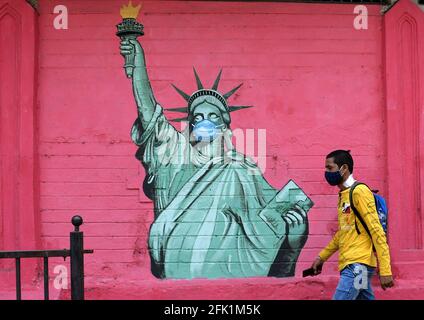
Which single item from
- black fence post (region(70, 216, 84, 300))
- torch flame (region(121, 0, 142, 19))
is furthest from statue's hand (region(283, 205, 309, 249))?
black fence post (region(70, 216, 84, 300))

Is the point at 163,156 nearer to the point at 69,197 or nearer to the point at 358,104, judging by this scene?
the point at 69,197

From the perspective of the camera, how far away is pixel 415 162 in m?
6.15

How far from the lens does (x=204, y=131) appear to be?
6.16m

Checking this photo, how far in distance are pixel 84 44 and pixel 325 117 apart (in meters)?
2.67

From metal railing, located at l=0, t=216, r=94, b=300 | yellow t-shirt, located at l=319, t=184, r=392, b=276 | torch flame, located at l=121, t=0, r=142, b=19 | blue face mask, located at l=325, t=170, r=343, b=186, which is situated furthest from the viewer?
torch flame, located at l=121, t=0, r=142, b=19

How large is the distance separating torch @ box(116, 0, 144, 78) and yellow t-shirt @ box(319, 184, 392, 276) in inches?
106

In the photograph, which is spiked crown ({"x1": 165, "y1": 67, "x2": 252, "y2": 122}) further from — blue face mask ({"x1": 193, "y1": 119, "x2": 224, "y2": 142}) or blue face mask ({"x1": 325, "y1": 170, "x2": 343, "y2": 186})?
blue face mask ({"x1": 325, "y1": 170, "x2": 343, "y2": 186})

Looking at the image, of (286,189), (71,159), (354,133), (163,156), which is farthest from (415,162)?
(71,159)

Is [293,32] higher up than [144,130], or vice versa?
[293,32]

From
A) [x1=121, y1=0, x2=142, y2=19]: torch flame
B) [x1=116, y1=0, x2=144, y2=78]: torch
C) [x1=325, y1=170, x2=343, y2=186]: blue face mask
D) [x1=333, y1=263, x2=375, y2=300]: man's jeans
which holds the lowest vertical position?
[x1=333, y1=263, x2=375, y2=300]: man's jeans

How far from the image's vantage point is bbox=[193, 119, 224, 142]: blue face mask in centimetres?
616

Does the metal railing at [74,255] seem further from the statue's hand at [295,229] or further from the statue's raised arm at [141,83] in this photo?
the statue's hand at [295,229]

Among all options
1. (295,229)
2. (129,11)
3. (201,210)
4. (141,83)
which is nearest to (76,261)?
(201,210)

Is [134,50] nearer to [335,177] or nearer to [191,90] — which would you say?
[191,90]
